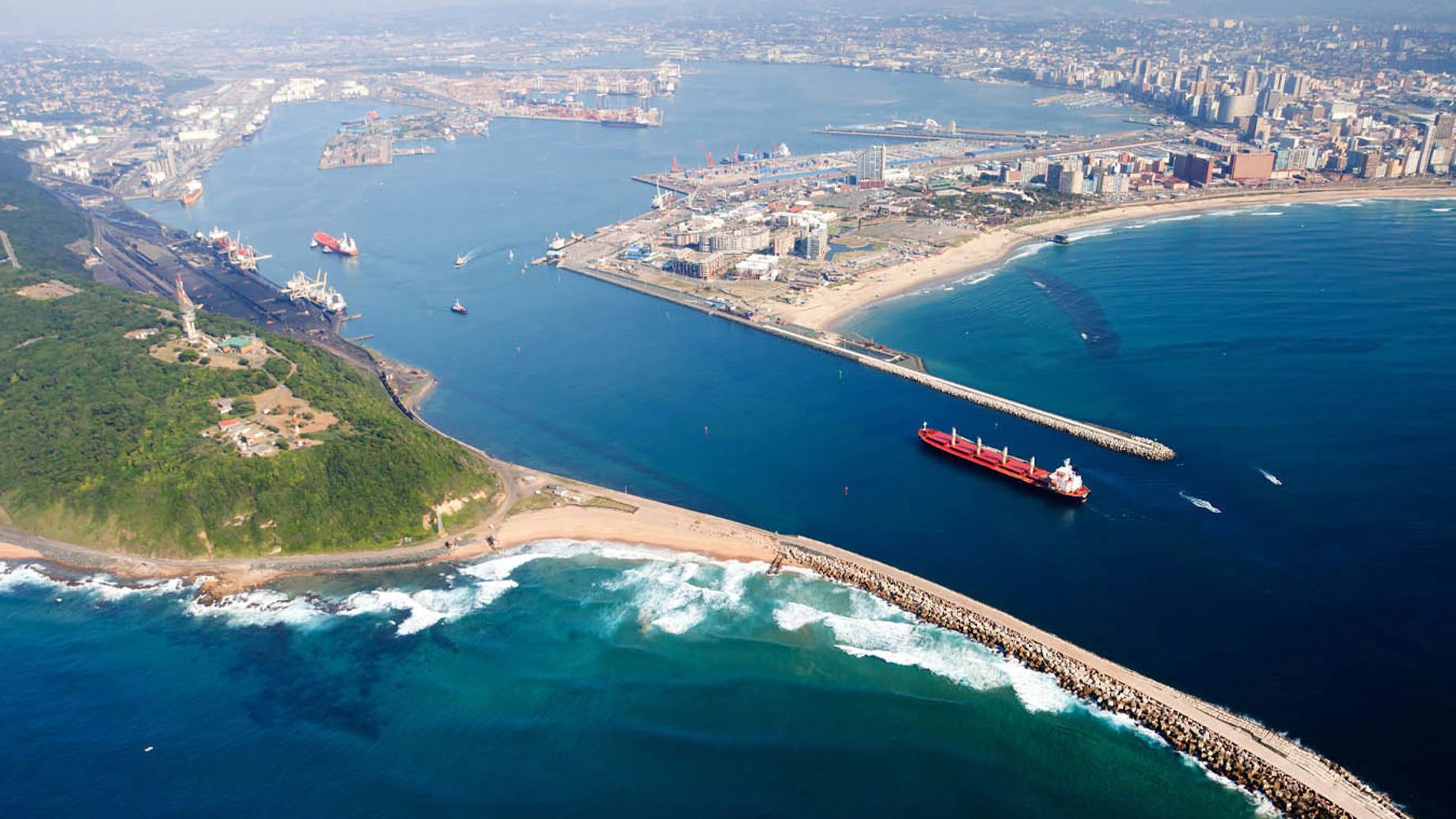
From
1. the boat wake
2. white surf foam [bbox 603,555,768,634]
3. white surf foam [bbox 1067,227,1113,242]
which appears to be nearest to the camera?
white surf foam [bbox 603,555,768,634]

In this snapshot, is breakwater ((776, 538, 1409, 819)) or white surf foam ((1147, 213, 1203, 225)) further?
white surf foam ((1147, 213, 1203, 225))

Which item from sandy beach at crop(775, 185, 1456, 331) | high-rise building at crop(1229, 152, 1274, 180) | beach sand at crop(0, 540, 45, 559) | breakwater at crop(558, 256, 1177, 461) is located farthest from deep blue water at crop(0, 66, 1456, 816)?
high-rise building at crop(1229, 152, 1274, 180)

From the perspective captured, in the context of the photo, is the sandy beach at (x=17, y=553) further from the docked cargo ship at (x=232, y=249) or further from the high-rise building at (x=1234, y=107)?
the high-rise building at (x=1234, y=107)

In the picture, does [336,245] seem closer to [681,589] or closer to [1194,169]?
[681,589]

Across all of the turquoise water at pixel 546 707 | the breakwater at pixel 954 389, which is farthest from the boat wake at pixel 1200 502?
the turquoise water at pixel 546 707

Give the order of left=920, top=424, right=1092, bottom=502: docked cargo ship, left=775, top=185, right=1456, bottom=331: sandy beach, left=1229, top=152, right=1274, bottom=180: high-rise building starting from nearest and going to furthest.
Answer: left=920, top=424, right=1092, bottom=502: docked cargo ship
left=775, top=185, right=1456, bottom=331: sandy beach
left=1229, top=152, right=1274, bottom=180: high-rise building

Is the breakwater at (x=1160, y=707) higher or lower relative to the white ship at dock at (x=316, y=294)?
lower

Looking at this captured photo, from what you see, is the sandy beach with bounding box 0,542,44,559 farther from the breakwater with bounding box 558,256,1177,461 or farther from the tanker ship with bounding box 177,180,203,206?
the tanker ship with bounding box 177,180,203,206
